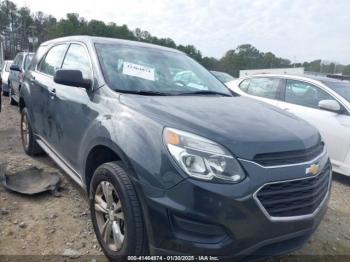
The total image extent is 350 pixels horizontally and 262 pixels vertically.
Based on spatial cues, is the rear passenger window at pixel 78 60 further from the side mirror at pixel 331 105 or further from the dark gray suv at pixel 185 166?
the side mirror at pixel 331 105

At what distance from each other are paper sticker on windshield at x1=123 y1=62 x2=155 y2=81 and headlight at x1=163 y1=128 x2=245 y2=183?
1.15 meters

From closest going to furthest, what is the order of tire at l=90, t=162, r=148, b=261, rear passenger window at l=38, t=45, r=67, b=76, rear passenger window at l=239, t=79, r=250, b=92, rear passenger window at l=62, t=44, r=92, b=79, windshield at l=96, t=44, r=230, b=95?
tire at l=90, t=162, r=148, b=261 → windshield at l=96, t=44, r=230, b=95 → rear passenger window at l=62, t=44, r=92, b=79 → rear passenger window at l=38, t=45, r=67, b=76 → rear passenger window at l=239, t=79, r=250, b=92

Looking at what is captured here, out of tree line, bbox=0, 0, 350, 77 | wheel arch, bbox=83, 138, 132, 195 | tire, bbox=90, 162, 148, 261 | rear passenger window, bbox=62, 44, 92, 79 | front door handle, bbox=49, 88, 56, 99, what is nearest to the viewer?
tire, bbox=90, 162, 148, 261

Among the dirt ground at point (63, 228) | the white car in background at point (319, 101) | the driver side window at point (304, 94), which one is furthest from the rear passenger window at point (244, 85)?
the dirt ground at point (63, 228)

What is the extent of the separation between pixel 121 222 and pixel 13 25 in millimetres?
75627

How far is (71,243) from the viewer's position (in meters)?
3.06

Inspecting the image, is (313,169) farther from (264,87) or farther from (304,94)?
(264,87)

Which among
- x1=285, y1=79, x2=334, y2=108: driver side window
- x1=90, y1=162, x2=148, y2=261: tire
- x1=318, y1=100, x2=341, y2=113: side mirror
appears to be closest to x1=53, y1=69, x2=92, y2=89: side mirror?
x1=90, y1=162, x2=148, y2=261: tire

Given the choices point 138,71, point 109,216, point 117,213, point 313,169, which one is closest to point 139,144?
point 117,213

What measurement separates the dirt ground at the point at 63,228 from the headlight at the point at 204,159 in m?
1.25

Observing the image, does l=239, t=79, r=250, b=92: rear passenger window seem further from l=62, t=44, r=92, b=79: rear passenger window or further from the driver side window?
l=62, t=44, r=92, b=79: rear passenger window

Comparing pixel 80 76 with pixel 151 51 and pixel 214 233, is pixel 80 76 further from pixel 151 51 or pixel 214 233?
pixel 214 233

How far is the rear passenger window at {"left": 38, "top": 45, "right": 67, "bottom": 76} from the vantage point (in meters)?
4.30

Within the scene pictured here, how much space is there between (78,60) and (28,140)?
192cm
